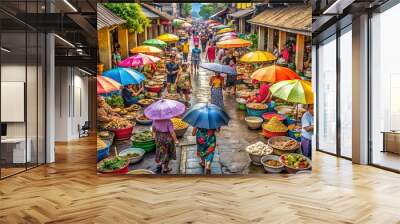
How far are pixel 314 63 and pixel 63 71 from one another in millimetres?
9758

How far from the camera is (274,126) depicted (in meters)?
6.57

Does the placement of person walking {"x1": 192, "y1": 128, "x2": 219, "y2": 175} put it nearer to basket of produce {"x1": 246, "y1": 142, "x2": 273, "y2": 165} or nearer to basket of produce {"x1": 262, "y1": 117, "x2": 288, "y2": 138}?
basket of produce {"x1": 246, "y1": 142, "x2": 273, "y2": 165}

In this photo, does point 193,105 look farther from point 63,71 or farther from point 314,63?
point 63,71

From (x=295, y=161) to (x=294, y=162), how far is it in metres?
0.03

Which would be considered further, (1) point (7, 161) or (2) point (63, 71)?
(2) point (63, 71)

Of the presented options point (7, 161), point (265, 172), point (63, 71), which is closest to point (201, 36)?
point (265, 172)

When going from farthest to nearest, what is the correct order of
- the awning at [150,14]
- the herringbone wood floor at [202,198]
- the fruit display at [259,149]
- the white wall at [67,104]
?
the white wall at [67,104] < the awning at [150,14] < the fruit display at [259,149] < the herringbone wood floor at [202,198]

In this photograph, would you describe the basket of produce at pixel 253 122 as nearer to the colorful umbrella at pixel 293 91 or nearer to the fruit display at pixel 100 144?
the colorful umbrella at pixel 293 91

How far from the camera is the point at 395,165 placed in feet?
23.3

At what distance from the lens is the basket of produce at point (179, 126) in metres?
6.50

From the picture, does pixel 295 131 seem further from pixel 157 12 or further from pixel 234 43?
pixel 157 12

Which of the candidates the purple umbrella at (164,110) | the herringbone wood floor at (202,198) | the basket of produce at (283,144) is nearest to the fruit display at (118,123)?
the purple umbrella at (164,110)

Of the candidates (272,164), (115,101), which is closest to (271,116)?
(272,164)

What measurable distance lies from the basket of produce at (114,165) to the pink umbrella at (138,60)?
5.57 ft
